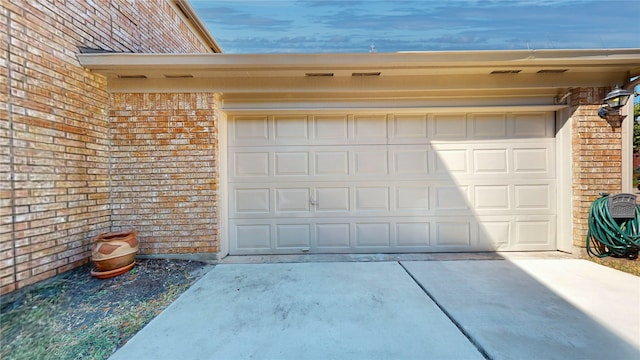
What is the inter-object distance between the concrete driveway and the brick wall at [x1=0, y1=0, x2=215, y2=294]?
166 cm

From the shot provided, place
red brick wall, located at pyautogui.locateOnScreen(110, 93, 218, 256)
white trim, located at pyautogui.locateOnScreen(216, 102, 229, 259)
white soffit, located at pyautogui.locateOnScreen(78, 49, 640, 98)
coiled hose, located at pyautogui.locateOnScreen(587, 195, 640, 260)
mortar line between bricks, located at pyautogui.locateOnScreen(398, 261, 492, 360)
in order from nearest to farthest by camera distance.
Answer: mortar line between bricks, located at pyautogui.locateOnScreen(398, 261, 492, 360), white soffit, located at pyautogui.locateOnScreen(78, 49, 640, 98), coiled hose, located at pyautogui.locateOnScreen(587, 195, 640, 260), red brick wall, located at pyautogui.locateOnScreen(110, 93, 218, 256), white trim, located at pyautogui.locateOnScreen(216, 102, 229, 259)

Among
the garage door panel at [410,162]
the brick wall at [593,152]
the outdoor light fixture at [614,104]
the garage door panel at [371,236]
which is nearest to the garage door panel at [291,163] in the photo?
the garage door panel at [371,236]

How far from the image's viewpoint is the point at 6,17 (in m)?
2.47

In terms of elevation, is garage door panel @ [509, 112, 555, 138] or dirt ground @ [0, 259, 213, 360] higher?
garage door panel @ [509, 112, 555, 138]

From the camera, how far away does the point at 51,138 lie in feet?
9.44

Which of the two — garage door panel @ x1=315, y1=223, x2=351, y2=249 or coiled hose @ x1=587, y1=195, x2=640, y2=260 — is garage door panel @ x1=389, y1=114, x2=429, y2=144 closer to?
garage door panel @ x1=315, y1=223, x2=351, y2=249

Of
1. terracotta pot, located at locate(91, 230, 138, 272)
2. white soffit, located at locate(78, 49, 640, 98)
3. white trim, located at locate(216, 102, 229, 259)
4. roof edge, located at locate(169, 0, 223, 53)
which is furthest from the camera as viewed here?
roof edge, located at locate(169, 0, 223, 53)

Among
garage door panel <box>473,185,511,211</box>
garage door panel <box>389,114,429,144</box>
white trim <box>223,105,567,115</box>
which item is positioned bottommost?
garage door panel <box>473,185,511,211</box>

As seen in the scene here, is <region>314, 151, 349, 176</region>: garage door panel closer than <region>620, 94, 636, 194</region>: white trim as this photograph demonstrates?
No

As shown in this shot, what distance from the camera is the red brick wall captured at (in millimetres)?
3660

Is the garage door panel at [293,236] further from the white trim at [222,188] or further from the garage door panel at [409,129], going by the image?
the garage door panel at [409,129]

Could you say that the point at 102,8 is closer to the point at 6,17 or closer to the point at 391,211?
the point at 6,17

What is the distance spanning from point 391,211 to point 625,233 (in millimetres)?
3067

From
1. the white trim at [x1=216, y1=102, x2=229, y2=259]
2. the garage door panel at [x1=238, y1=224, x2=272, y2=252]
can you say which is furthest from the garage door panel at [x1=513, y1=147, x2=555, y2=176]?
the white trim at [x1=216, y1=102, x2=229, y2=259]
